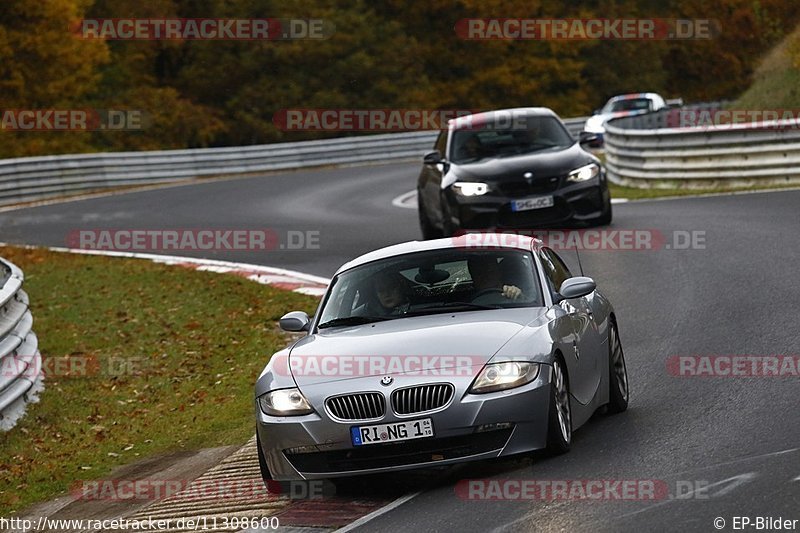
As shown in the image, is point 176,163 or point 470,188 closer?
point 470,188

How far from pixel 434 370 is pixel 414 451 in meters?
0.45

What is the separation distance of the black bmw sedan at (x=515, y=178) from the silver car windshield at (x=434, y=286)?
994cm

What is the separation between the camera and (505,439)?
822 centimetres

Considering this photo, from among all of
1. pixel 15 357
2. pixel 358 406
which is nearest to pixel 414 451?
pixel 358 406

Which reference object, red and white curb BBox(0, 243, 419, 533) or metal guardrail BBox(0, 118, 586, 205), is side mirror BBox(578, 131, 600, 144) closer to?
red and white curb BBox(0, 243, 419, 533)

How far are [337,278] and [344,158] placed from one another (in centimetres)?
3522

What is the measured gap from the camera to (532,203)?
770 inches

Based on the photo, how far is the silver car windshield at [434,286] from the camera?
937 centimetres

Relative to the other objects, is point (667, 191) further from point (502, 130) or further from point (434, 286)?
point (434, 286)

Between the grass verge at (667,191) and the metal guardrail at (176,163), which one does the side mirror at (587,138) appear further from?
the metal guardrail at (176,163)

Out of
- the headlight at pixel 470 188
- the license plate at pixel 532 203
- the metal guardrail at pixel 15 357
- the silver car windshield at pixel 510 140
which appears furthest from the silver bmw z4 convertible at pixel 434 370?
the silver car windshield at pixel 510 140

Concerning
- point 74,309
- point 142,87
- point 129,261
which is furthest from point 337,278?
point 142,87

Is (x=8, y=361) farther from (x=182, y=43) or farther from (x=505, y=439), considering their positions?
(x=182, y=43)

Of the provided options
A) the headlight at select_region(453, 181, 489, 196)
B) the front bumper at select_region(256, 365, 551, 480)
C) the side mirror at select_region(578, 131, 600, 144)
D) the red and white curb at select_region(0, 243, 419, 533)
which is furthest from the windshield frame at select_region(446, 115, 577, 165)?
the front bumper at select_region(256, 365, 551, 480)
